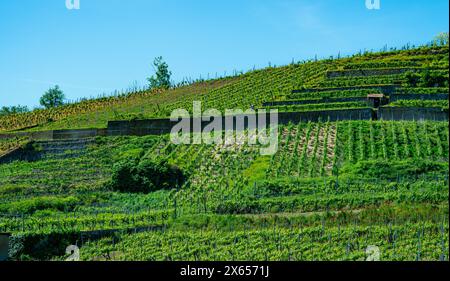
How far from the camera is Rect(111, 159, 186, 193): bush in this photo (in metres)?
27.9

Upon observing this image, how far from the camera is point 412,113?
30.6 m

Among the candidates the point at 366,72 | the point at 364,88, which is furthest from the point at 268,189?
the point at 366,72

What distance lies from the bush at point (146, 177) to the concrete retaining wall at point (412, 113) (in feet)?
28.1

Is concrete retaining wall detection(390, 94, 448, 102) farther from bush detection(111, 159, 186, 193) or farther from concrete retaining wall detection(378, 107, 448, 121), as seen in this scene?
bush detection(111, 159, 186, 193)

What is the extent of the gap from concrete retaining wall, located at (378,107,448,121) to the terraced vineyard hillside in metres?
0.18

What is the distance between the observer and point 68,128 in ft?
120

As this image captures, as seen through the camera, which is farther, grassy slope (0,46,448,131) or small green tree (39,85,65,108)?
small green tree (39,85,65,108)

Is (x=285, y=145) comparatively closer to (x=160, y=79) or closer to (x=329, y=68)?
(x=329, y=68)

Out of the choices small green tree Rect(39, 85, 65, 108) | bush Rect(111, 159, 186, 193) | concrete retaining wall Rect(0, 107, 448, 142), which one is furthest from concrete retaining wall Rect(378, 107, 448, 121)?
small green tree Rect(39, 85, 65, 108)

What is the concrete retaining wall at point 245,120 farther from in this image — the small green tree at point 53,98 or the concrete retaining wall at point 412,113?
the small green tree at point 53,98

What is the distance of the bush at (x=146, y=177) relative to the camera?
91.4ft

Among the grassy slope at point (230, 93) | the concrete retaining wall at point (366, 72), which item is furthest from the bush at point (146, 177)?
the concrete retaining wall at point (366, 72)

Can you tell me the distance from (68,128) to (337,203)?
1758 cm

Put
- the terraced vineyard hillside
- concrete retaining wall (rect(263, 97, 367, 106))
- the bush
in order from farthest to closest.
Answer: concrete retaining wall (rect(263, 97, 367, 106)), the bush, the terraced vineyard hillside
